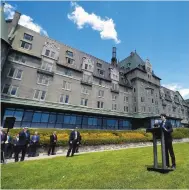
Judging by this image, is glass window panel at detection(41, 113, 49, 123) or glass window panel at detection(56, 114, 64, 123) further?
glass window panel at detection(56, 114, 64, 123)

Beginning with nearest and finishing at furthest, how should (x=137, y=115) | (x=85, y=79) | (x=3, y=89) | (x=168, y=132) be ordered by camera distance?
(x=168, y=132), (x=3, y=89), (x=85, y=79), (x=137, y=115)

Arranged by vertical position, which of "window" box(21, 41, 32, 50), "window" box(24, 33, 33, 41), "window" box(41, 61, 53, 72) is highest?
"window" box(24, 33, 33, 41)

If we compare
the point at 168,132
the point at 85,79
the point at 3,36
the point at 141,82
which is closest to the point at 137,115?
the point at 141,82

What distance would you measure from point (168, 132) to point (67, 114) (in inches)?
1125

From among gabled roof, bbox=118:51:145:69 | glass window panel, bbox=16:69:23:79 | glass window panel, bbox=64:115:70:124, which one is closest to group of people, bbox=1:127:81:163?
glass window panel, bbox=64:115:70:124

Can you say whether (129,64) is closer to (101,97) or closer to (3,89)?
(101,97)

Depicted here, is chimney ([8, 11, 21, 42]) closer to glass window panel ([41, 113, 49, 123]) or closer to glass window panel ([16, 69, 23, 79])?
glass window panel ([16, 69, 23, 79])

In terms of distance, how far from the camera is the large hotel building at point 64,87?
31094mm

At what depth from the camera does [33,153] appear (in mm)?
16422

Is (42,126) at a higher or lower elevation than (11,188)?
higher

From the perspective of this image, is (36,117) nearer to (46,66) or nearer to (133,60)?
(46,66)

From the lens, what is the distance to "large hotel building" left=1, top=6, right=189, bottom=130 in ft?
102

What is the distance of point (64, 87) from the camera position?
38.0 m

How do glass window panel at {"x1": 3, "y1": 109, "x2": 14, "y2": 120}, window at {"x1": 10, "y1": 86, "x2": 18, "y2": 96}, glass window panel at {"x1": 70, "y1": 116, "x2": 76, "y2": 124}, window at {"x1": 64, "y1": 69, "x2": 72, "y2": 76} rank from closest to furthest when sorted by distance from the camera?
glass window panel at {"x1": 3, "y1": 109, "x2": 14, "y2": 120} → window at {"x1": 10, "y1": 86, "x2": 18, "y2": 96} → glass window panel at {"x1": 70, "y1": 116, "x2": 76, "y2": 124} → window at {"x1": 64, "y1": 69, "x2": 72, "y2": 76}
